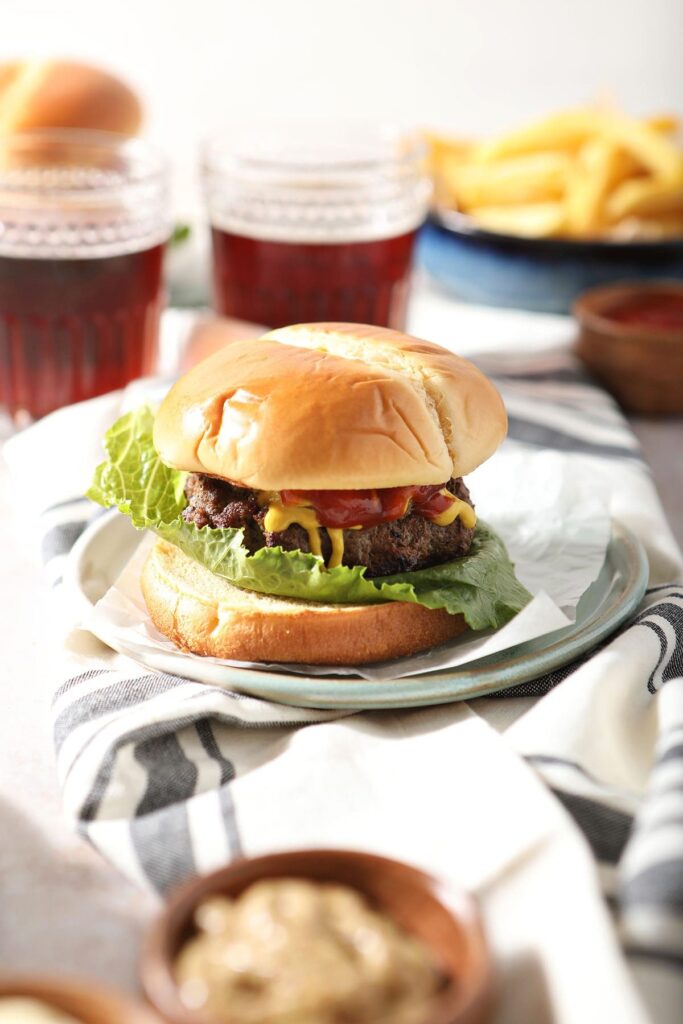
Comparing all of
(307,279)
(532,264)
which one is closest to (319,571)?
(307,279)

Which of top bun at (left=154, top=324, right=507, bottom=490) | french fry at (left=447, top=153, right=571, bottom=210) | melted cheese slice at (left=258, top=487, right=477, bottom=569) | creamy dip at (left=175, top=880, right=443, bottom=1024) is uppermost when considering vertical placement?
top bun at (left=154, top=324, right=507, bottom=490)

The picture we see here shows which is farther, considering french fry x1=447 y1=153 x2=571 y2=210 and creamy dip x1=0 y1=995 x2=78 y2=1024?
french fry x1=447 y1=153 x2=571 y2=210

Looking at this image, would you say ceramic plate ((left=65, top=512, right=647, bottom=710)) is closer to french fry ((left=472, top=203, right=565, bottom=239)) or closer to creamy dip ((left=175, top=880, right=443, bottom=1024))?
creamy dip ((left=175, top=880, right=443, bottom=1024))

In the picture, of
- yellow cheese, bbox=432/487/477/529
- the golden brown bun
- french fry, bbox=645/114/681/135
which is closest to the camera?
yellow cheese, bbox=432/487/477/529

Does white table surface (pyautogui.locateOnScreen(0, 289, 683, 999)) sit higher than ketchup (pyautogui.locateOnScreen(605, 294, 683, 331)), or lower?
higher

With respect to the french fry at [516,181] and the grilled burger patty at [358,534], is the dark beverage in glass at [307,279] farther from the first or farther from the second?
the grilled burger patty at [358,534]

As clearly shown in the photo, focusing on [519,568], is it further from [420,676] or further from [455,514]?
[420,676]

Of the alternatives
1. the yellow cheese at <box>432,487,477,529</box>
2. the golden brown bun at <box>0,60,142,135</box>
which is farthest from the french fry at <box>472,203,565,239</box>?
the yellow cheese at <box>432,487,477,529</box>

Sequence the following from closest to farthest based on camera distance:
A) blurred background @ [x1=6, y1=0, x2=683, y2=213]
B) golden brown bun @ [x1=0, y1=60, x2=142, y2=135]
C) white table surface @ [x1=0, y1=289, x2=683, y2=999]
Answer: white table surface @ [x1=0, y1=289, x2=683, y2=999] → golden brown bun @ [x1=0, y1=60, x2=142, y2=135] → blurred background @ [x1=6, y1=0, x2=683, y2=213]
